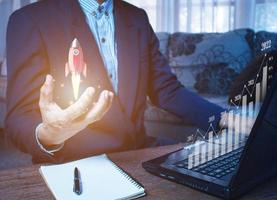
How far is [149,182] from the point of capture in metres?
0.57

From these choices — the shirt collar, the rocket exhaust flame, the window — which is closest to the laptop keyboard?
the rocket exhaust flame

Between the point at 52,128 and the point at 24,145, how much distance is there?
0.40 ft

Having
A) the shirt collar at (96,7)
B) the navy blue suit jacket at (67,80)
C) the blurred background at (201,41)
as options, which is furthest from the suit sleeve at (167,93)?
the blurred background at (201,41)

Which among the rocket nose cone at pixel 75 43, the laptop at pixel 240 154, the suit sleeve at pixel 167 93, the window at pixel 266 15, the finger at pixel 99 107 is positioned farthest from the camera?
the window at pixel 266 15

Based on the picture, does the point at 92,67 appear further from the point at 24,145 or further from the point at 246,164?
the point at 246,164

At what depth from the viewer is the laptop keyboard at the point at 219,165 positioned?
22.2 inches

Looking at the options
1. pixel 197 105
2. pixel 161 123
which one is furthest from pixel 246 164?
pixel 161 123

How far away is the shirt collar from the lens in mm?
748

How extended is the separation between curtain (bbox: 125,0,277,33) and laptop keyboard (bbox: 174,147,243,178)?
5.96ft

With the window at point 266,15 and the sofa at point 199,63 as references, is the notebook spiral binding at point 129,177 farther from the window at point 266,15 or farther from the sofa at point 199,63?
the window at point 266,15

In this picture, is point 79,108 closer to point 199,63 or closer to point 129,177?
point 129,177

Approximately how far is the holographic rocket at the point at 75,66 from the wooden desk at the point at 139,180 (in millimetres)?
156

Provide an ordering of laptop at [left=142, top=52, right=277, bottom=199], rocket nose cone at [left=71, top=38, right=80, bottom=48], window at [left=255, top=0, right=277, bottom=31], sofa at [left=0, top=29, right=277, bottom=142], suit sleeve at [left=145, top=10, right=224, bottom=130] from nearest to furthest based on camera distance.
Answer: laptop at [left=142, top=52, right=277, bottom=199], rocket nose cone at [left=71, top=38, right=80, bottom=48], suit sleeve at [left=145, top=10, right=224, bottom=130], sofa at [left=0, top=29, right=277, bottom=142], window at [left=255, top=0, right=277, bottom=31]

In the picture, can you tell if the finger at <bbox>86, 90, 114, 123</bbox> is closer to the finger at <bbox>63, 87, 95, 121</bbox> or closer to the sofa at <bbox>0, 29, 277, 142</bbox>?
the finger at <bbox>63, 87, 95, 121</bbox>
